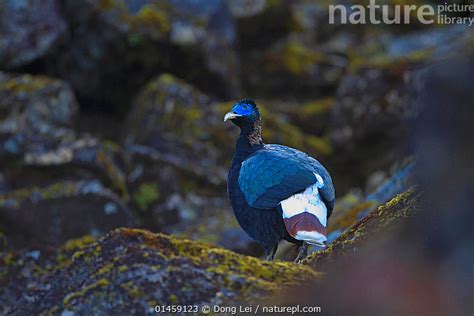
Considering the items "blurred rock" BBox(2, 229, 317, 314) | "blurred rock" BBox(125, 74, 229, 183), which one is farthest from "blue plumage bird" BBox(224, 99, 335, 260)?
"blurred rock" BBox(125, 74, 229, 183)

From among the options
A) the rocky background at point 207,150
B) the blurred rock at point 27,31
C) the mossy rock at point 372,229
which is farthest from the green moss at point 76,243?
the blurred rock at point 27,31

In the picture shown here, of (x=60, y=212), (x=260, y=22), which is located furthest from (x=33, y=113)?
(x=260, y=22)

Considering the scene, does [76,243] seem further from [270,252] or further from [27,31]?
[27,31]

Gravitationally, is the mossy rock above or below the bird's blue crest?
below

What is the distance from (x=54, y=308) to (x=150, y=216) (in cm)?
819

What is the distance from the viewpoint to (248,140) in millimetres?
10438

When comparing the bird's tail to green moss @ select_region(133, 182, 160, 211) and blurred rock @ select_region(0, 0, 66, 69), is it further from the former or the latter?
blurred rock @ select_region(0, 0, 66, 69)

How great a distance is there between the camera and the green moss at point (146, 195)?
15.8m

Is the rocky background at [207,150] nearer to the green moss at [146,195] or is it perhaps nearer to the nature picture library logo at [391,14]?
the green moss at [146,195]

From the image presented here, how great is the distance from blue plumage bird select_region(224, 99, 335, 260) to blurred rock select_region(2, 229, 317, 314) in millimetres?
1010

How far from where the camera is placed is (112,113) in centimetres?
1909

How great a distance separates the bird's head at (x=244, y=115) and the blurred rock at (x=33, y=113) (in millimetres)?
6282

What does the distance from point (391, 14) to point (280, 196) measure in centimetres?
1710

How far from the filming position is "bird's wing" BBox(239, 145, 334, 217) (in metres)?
8.96
